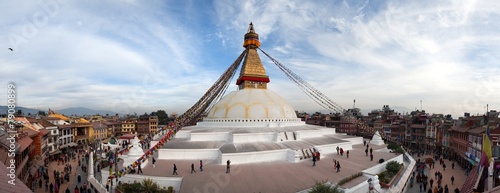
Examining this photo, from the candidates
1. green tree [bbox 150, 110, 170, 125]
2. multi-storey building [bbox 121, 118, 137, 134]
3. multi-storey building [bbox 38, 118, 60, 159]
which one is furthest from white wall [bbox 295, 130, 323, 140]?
green tree [bbox 150, 110, 170, 125]

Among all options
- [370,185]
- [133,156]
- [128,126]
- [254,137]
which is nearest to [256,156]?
[254,137]

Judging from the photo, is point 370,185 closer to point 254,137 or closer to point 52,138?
point 254,137

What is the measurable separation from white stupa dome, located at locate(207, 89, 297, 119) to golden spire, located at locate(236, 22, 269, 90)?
3.74 ft

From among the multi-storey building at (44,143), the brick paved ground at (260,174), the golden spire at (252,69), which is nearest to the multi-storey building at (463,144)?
the brick paved ground at (260,174)

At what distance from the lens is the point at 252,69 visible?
24.6 meters

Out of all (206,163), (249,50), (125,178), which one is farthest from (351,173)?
(249,50)

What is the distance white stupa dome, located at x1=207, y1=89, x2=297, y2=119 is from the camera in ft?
69.8

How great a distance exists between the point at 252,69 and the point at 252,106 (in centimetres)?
452

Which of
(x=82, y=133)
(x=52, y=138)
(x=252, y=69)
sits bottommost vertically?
(x=82, y=133)

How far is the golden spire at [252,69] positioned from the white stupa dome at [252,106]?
1141 mm

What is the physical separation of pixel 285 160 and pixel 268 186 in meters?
4.88

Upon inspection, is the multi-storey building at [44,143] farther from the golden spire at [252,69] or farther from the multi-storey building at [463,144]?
the multi-storey building at [463,144]

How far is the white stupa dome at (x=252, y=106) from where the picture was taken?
21.3 m

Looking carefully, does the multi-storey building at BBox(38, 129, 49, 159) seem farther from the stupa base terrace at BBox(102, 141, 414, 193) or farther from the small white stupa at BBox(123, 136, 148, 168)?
the stupa base terrace at BBox(102, 141, 414, 193)
